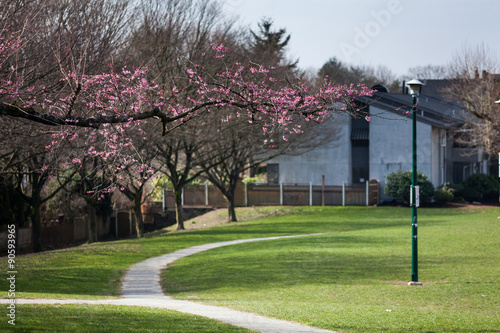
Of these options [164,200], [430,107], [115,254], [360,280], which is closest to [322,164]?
[430,107]

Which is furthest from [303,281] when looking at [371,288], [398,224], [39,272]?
[398,224]

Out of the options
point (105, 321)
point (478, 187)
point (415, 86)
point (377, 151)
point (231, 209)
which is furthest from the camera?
point (377, 151)

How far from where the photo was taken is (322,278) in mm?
15844

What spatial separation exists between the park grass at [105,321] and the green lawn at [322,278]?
68 mm

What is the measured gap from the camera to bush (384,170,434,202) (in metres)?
41.4

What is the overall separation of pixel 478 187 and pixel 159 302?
37.2 m

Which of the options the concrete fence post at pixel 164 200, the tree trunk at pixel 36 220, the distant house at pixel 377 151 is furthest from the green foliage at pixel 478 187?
the tree trunk at pixel 36 220

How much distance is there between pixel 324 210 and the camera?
41844mm

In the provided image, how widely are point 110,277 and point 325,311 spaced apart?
808cm

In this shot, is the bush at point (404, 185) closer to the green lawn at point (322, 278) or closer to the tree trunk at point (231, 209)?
the tree trunk at point (231, 209)

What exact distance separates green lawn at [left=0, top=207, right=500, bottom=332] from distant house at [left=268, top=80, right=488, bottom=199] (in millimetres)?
16807

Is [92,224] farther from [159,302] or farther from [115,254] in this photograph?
[159,302]

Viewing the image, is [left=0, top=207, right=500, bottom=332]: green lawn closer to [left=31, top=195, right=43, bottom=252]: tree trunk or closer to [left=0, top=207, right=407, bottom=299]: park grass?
[left=0, top=207, right=407, bottom=299]: park grass

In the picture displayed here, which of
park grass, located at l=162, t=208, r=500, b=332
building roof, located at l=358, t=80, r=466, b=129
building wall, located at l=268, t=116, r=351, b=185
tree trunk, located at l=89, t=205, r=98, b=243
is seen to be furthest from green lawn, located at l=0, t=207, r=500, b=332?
building wall, located at l=268, t=116, r=351, b=185
